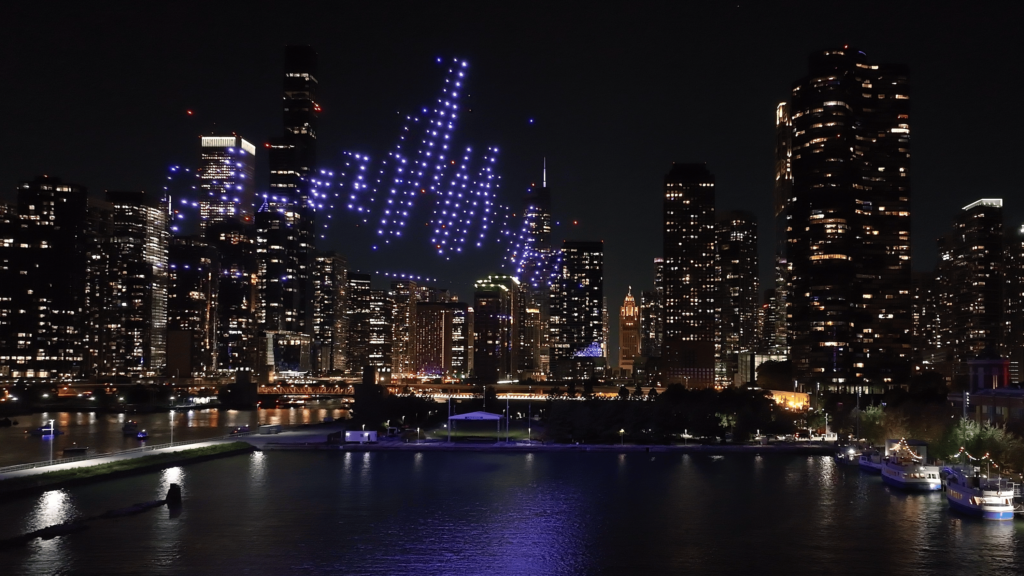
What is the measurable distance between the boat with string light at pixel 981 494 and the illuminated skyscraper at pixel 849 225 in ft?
359

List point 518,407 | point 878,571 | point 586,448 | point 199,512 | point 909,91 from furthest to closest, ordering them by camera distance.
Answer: point 909,91
point 518,407
point 586,448
point 199,512
point 878,571

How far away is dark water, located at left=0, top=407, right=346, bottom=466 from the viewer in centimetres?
6869

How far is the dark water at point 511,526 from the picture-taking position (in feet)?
99.8

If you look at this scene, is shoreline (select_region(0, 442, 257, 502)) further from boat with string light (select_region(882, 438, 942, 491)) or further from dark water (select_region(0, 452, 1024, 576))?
boat with string light (select_region(882, 438, 942, 491))

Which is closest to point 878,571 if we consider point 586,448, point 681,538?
point 681,538

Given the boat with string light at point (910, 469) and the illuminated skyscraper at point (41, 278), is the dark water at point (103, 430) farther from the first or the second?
the illuminated skyscraper at point (41, 278)

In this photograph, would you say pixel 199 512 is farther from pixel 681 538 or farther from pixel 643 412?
pixel 643 412

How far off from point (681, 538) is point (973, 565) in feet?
31.8

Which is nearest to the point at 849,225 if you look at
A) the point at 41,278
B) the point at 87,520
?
the point at 87,520

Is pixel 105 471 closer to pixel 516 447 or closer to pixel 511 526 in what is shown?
pixel 511 526

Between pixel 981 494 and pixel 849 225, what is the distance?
118 meters

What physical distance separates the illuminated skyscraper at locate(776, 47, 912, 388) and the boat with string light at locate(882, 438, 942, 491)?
100666 mm

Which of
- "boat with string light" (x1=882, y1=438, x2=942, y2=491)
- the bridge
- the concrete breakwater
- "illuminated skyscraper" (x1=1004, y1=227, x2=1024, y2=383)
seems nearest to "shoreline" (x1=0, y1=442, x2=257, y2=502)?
the concrete breakwater

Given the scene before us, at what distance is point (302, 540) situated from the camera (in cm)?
3384
